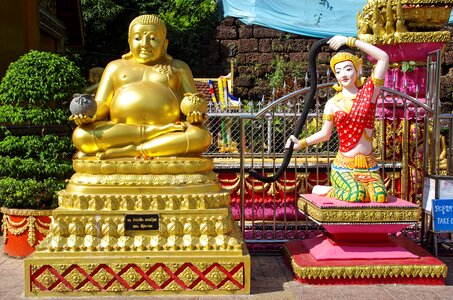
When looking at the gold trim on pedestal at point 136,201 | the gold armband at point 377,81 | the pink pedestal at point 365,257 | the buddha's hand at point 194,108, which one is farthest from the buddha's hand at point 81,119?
the gold armband at point 377,81

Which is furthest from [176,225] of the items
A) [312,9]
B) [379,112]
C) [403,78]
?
[312,9]

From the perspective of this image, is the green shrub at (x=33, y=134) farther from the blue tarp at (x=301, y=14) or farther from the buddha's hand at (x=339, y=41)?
the blue tarp at (x=301, y=14)

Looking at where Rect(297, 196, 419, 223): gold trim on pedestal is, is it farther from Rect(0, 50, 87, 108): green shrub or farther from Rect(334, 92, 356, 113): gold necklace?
Rect(0, 50, 87, 108): green shrub

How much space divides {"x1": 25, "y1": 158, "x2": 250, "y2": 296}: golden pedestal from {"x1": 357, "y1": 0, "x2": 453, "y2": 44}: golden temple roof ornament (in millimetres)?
3739

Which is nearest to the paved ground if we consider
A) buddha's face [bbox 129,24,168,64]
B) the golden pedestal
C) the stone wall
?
the golden pedestal

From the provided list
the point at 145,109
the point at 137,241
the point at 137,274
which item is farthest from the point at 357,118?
the point at 137,274

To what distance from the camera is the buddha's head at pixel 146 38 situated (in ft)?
17.2

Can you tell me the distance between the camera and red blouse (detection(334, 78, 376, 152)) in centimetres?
502

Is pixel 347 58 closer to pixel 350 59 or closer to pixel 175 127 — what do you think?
pixel 350 59

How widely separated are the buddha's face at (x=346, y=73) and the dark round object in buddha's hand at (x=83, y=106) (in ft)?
7.37

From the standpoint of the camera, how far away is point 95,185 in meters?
4.67

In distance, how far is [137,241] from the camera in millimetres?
4547

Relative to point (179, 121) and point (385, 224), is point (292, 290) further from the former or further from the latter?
point (179, 121)

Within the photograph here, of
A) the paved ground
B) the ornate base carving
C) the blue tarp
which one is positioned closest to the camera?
the ornate base carving
